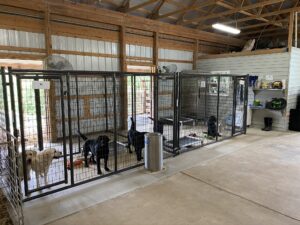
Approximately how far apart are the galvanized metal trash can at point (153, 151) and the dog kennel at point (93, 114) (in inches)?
18.2

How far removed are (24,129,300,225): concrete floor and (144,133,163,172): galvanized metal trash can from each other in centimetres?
17

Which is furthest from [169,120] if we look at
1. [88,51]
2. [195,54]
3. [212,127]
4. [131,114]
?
[195,54]

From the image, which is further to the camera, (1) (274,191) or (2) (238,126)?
(2) (238,126)

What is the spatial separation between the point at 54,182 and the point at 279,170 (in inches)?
157

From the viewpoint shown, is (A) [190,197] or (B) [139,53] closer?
(A) [190,197]

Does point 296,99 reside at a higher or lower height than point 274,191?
higher

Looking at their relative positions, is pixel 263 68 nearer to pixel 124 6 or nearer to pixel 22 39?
pixel 124 6

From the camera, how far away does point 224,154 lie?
4.98 m

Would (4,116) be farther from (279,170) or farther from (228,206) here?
(279,170)

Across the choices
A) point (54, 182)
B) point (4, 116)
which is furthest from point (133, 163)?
point (4, 116)

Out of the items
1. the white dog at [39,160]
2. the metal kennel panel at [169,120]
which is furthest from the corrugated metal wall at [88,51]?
the white dog at [39,160]

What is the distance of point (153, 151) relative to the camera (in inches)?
156

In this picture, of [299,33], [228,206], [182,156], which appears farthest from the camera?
[299,33]

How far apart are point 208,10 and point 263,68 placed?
3.16 meters
